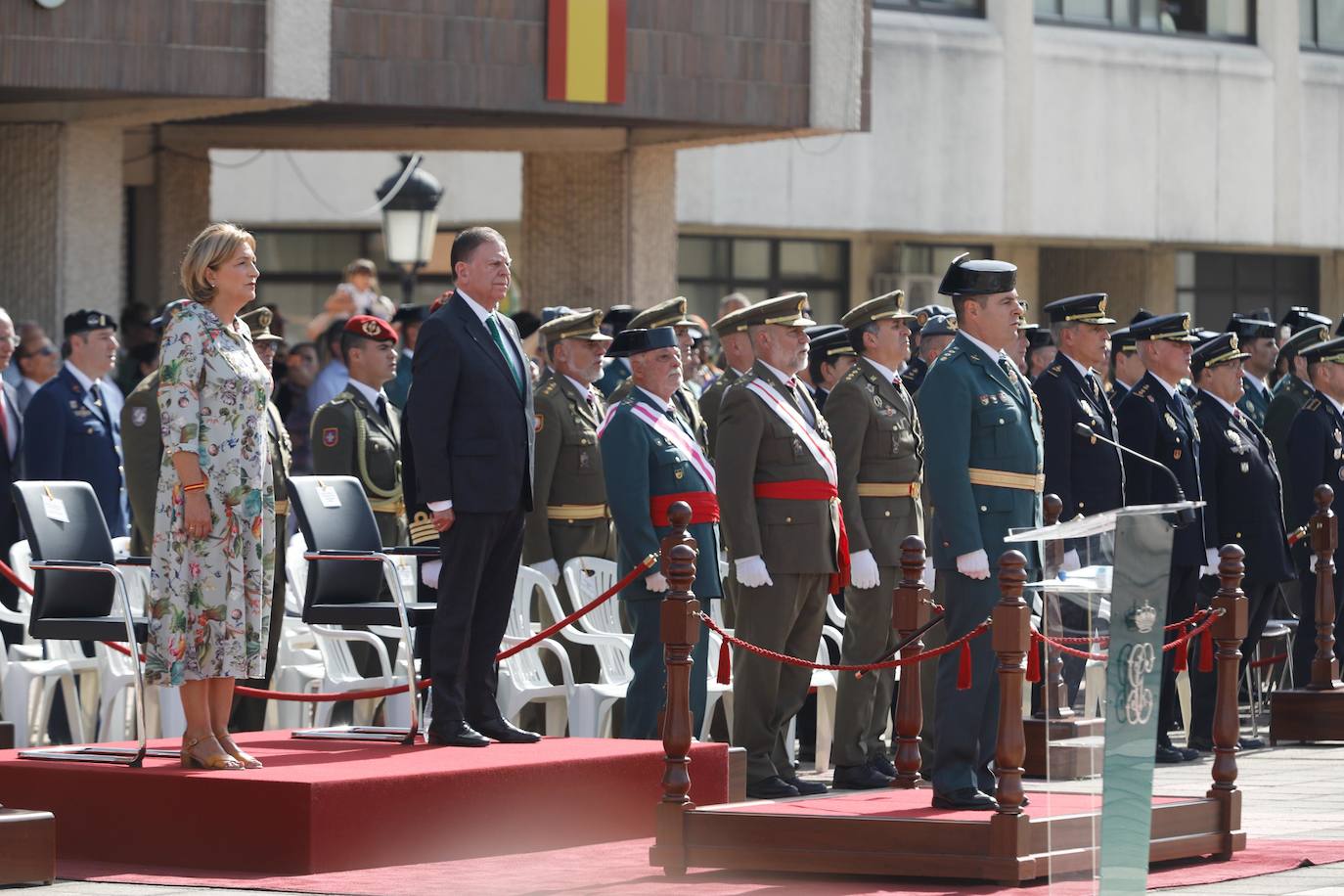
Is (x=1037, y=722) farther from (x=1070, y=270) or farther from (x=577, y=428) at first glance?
(x=1070, y=270)

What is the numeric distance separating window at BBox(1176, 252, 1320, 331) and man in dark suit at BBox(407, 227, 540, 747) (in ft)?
69.4

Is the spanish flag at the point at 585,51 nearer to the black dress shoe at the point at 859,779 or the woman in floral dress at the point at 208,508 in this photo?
the black dress shoe at the point at 859,779

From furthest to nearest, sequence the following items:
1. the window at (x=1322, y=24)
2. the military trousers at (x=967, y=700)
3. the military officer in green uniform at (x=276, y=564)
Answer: the window at (x=1322, y=24) < the military officer in green uniform at (x=276, y=564) < the military trousers at (x=967, y=700)

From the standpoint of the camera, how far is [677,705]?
884 cm

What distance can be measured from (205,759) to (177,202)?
12.7 m

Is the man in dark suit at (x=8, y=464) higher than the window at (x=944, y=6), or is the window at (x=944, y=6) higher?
the window at (x=944, y=6)

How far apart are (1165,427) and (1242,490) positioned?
781 millimetres

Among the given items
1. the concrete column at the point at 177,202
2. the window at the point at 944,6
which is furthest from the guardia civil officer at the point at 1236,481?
the window at the point at 944,6

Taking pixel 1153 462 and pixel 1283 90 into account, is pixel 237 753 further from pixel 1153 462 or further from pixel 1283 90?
pixel 1283 90

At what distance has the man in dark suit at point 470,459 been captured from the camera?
31.3 ft

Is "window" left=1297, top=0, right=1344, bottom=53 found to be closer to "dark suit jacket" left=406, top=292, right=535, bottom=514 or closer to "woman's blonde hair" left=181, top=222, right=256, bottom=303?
"dark suit jacket" left=406, top=292, right=535, bottom=514

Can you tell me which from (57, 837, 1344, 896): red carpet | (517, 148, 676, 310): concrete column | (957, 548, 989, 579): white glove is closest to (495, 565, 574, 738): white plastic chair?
(57, 837, 1344, 896): red carpet

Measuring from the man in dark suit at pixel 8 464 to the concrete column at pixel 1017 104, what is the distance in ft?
49.7

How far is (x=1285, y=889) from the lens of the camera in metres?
8.30
